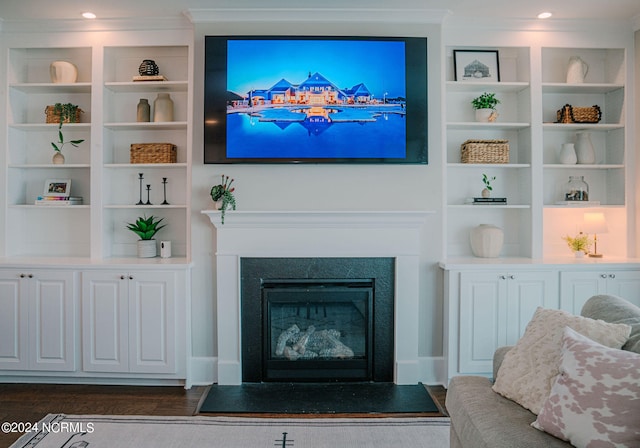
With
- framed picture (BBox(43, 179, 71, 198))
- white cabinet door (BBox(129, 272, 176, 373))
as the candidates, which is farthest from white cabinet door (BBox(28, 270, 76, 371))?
framed picture (BBox(43, 179, 71, 198))

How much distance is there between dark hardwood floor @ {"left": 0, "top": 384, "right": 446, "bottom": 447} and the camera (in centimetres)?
282

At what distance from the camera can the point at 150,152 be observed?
353 cm

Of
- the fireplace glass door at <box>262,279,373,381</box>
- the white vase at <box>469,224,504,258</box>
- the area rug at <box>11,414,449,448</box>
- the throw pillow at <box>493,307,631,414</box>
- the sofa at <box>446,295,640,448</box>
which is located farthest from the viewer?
the white vase at <box>469,224,504,258</box>

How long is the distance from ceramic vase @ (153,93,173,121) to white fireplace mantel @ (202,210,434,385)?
3.20 feet

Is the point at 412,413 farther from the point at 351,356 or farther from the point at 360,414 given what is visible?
the point at 351,356

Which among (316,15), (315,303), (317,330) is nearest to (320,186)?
(315,303)

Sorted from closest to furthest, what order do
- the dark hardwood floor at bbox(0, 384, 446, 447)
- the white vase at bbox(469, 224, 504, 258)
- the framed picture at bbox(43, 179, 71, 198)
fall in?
the dark hardwood floor at bbox(0, 384, 446, 447) → the white vase at bbox(469, 224, 504, 258) → the framed picture at bbox(43, 179, 71, 198)

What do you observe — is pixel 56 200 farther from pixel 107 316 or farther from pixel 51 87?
pixel 107 316

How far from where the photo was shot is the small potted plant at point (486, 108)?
3.48 meters

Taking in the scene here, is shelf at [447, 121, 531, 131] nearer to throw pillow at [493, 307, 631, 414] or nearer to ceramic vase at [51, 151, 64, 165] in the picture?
throw pillow at [493, 307, 631, 414]

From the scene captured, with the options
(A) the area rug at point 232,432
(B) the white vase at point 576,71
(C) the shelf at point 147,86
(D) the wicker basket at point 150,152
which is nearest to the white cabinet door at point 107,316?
(A) the area rug at point 232,432

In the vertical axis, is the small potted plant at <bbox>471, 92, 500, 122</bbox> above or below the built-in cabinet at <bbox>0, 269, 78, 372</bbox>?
above

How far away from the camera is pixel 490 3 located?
314 centimetres

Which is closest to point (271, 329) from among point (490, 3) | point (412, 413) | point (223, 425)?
point (223, 425)
